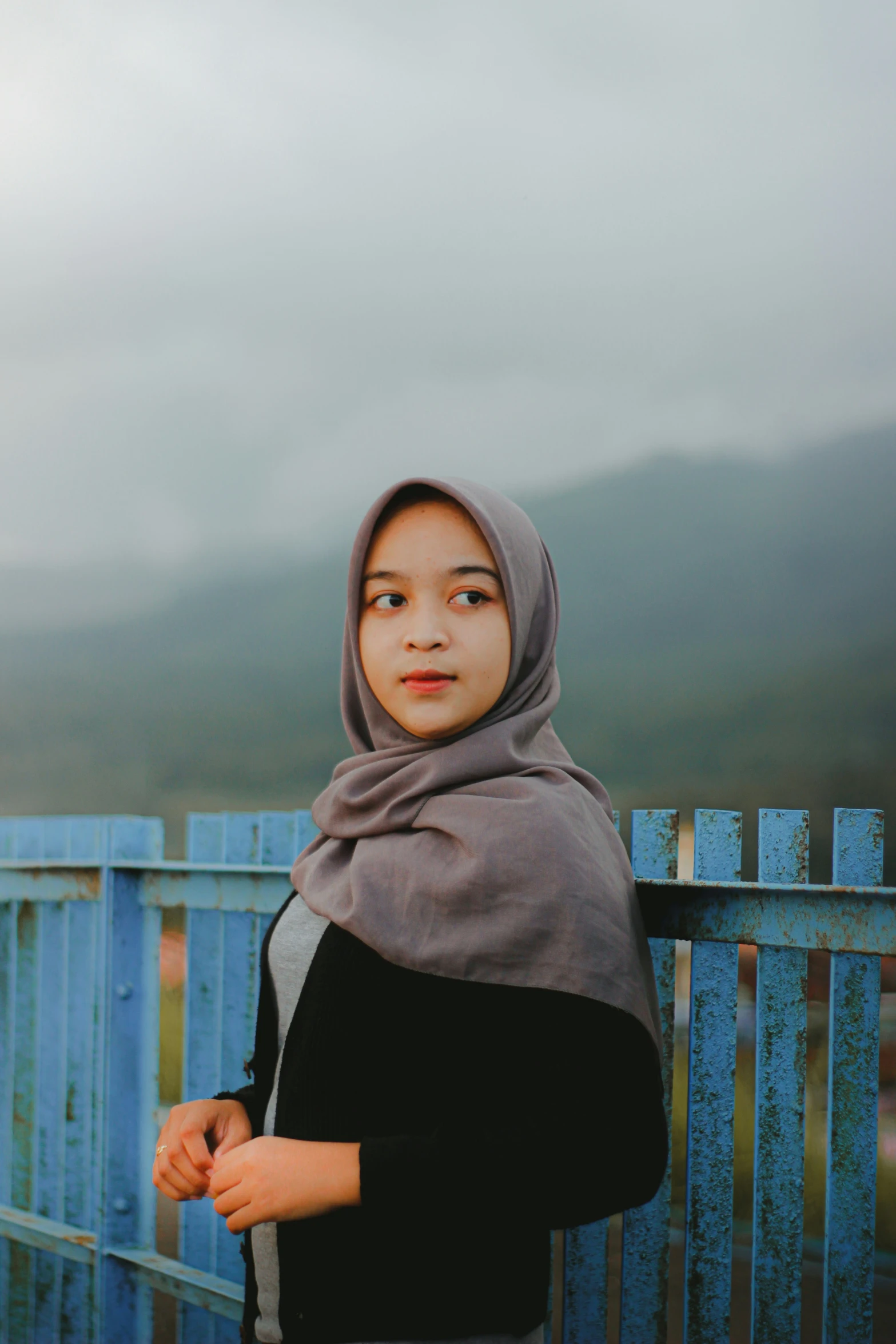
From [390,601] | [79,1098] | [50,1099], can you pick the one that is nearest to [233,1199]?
[390,601]

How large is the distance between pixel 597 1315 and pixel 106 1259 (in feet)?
7.01

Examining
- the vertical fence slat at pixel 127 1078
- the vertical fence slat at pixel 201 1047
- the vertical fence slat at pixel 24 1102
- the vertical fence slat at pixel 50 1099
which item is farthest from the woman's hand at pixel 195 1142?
the vertical fence slat at pixel 24 1102

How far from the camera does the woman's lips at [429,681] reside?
167 cm

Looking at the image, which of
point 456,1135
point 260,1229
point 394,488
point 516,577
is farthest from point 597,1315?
point 394,488

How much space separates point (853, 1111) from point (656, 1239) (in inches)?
22.8

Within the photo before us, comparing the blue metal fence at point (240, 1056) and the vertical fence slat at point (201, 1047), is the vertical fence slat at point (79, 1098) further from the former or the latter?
the vertical fence slat at point (201, 1047)

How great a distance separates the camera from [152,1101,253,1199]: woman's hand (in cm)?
176

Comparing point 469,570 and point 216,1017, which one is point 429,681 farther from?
point 216,1017

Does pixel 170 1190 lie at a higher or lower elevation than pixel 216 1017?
higher

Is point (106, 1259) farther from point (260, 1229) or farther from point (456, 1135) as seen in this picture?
point (456, 1135)

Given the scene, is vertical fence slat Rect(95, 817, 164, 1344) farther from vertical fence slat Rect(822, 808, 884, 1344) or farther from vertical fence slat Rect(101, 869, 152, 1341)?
vertical fence slat Rect(822, 808, 884, 1344)

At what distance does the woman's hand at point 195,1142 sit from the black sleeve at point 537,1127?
0.43 meters

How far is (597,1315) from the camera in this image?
8.26 feet

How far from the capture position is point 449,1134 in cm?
141
